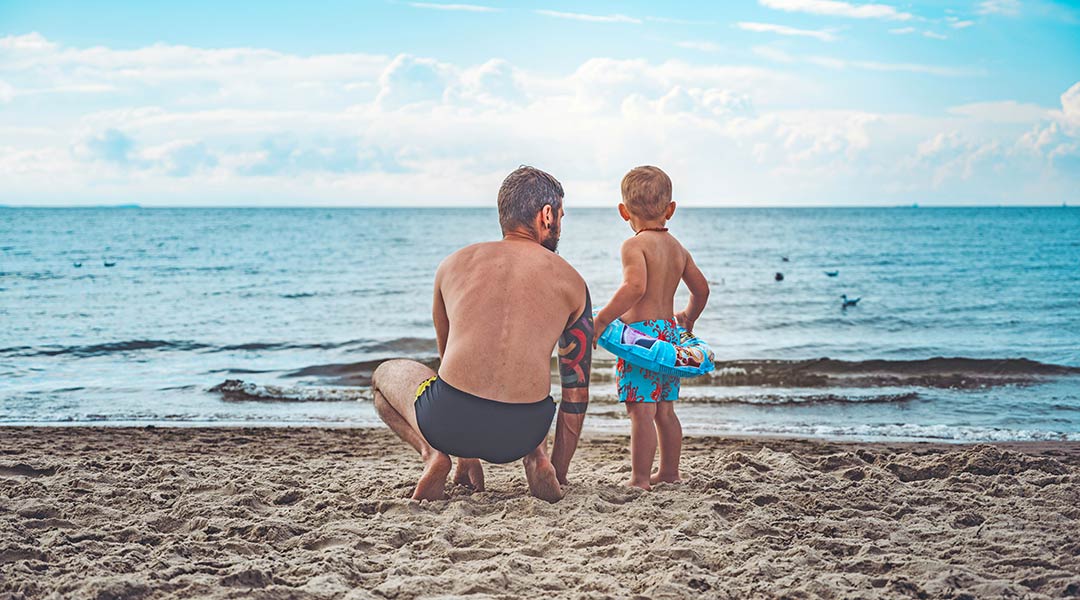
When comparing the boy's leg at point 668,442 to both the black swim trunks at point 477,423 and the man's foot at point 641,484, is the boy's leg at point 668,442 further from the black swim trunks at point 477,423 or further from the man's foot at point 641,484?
the black swim trunks at point 477,423

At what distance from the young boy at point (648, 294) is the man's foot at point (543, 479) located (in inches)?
20.8

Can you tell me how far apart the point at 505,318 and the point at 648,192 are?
1232 mm

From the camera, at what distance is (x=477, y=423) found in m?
3.88

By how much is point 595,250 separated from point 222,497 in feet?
116

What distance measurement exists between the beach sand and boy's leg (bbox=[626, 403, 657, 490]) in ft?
0.52

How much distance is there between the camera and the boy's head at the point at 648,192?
4.54 meters

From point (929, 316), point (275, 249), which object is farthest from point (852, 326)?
point (275, 249)

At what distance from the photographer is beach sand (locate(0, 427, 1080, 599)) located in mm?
3166

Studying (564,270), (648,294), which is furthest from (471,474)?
(648,294)

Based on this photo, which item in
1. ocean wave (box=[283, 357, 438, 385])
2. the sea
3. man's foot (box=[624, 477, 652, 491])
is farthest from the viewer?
ocean wave (box=[283, 357, 438, 385])

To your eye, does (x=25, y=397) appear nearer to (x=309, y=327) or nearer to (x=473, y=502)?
(x=309, y=327)

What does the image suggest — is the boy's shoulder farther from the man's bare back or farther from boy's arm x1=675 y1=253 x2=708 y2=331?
the man's bare back

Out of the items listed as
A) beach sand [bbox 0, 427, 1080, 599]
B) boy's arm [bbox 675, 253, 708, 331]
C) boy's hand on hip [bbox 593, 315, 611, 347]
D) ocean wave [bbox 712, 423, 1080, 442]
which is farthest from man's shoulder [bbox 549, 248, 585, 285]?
ocean wave [bbox 712, 423, 1080, 442]

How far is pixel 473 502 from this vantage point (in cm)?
420
